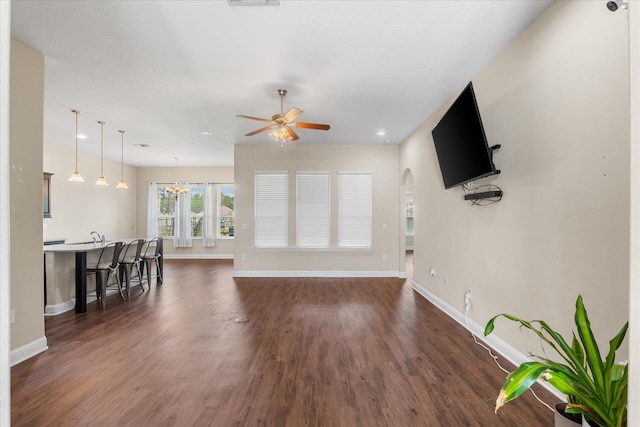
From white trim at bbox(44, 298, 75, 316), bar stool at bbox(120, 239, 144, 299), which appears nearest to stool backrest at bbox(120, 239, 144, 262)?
bar stool at bbox(120, 239, 144, 299)

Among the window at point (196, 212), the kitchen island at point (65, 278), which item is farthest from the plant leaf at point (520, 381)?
the window at point (196, 212)

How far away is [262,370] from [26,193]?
277 cm

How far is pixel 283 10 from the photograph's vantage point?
222 cm

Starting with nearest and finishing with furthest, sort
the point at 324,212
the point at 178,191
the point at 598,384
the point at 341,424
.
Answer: the point at 598,384, the point at 341,424, the point at 324,212, the point at 178,191

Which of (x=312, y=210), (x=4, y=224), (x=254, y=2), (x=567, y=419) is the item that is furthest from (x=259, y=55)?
(x=312, y=210)

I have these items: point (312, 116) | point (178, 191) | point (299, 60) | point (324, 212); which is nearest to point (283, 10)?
point (299, 60)

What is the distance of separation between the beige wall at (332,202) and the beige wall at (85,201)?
3.29m

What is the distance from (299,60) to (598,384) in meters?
3.18

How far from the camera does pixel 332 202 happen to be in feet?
20.8

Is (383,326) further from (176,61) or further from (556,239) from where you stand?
(176,61)

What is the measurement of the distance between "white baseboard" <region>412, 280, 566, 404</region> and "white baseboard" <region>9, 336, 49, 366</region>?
4.41 m

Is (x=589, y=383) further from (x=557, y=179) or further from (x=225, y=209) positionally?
(x=225, y=209)

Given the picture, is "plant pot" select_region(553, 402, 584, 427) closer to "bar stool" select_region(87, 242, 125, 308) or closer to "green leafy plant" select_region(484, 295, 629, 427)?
"green leafy plant" select_region(484, 295, 629, 427)

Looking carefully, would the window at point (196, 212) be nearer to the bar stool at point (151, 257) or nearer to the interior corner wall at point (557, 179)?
the bar stool at point (151, 257)
